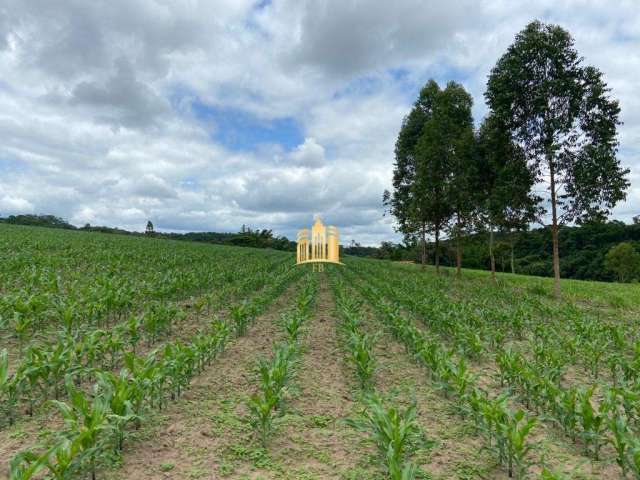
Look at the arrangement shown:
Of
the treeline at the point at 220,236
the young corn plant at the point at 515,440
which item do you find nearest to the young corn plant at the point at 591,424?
the young corn plant at the point at 515,440

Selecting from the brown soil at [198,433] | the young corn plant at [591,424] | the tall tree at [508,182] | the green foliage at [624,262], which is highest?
the tall tree at [508,182]

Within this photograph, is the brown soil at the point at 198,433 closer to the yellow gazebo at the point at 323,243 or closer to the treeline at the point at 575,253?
the yellow gazebo at the point at 323,243

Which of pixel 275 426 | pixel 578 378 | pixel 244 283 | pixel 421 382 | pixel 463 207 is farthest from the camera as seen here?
pixel 463 207

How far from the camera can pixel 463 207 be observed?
23750 millimetres

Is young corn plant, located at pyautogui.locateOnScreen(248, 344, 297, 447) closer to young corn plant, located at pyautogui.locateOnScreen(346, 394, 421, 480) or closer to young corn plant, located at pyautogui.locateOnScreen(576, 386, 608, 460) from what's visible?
young corn plant, located at pyautogui.locateOnScreen(346, 394, 421, 480)

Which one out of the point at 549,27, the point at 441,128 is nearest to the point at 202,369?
the point at 549,27

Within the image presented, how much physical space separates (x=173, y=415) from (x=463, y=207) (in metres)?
22.2

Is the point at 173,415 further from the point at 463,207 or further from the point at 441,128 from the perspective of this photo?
the point at 441,128

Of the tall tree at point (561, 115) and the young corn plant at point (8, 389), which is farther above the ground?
the tall tree at point (561, 115)

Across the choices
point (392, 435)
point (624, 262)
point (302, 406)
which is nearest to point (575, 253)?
point (624, 262)

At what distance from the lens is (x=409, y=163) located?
105 ft

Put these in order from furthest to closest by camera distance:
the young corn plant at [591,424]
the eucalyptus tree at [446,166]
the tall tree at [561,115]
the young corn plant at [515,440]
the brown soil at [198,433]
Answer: the eucalyptus tree at [446,166] < the tall tree at [561,115] < the young corn plant at [591,424] < the brown soil at [198,433] < the young corn plant at [515,440]

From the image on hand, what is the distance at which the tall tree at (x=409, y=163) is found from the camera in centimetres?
2967

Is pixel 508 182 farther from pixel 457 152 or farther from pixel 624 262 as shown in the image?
pixel 624 262
